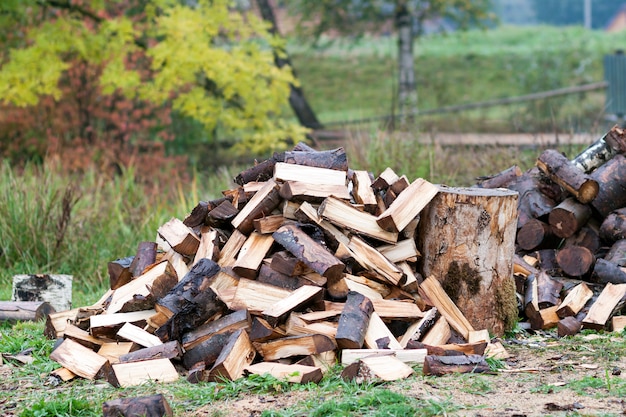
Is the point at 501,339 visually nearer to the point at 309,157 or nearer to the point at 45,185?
the point at 309,157

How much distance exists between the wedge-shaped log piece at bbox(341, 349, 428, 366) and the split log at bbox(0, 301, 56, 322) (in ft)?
8.47

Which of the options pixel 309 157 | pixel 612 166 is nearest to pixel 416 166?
pixel 612 166

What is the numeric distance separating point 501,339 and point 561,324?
0.39 meters

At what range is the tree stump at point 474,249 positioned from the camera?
4.76 m

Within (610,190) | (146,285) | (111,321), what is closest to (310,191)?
(146,285)

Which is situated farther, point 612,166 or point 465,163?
point 465,163

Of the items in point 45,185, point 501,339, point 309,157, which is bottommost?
point 501,339

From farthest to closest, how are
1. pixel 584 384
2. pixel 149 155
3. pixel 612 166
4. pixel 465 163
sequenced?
pixel 149 155 → pixel 465 163 → pixel 612 166 → pixel 584 384

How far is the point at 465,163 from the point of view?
894 centimetres

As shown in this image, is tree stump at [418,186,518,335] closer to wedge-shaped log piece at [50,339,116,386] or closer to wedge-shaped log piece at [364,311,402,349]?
wedge-shaped log piece at [364,311,402,349]

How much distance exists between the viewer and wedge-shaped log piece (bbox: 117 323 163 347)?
4.35 metres

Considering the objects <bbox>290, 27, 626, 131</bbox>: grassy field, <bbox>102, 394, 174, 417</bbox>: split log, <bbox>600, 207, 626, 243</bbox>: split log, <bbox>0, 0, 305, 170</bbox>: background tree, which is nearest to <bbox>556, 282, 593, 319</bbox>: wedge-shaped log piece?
<bbox>600, 207, 626, 243</bbox>: split log

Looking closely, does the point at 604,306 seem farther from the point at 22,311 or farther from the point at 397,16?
the point at 397,16

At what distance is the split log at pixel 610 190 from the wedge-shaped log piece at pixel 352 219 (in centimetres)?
204
